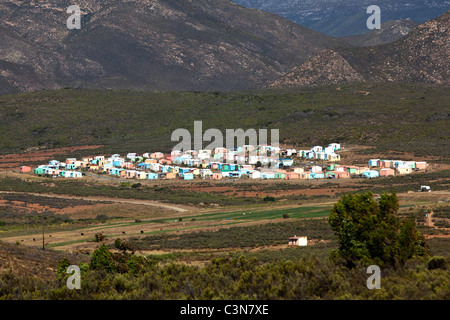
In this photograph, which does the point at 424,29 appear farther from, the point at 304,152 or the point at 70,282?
the point at 70,282

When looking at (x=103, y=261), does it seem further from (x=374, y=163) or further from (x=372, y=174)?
(x=374, y=163)

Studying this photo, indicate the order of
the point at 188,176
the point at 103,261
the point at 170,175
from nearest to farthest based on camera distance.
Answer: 1. the point at 103,261
2. the point at 188,176
3. the point at 170,175

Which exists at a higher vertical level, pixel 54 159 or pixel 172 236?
pixel 54 159

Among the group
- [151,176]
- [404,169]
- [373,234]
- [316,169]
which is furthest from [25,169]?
[373,234]

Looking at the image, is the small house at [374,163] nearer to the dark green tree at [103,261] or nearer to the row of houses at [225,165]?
the row of houses at [225,165]

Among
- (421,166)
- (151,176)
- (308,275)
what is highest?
(421,166)

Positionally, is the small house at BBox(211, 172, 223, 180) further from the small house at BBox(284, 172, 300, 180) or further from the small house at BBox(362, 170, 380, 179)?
the small house at BBox(362, 170, 380, 179)

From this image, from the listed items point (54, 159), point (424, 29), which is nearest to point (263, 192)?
point (54, 159)
